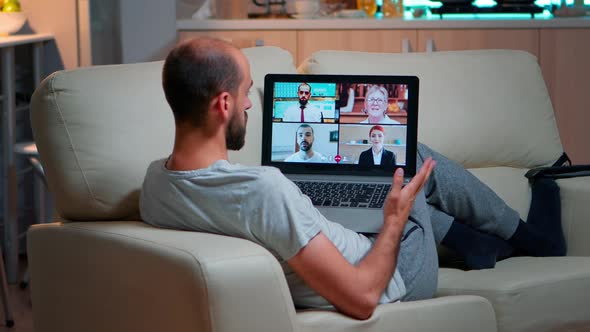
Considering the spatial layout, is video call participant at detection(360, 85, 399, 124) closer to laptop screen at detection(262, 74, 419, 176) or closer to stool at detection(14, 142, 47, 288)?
laptop screen at detection(262, 74, 419, 176)

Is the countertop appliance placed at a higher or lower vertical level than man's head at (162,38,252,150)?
higher

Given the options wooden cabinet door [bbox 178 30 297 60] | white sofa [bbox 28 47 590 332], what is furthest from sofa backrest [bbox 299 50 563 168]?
wooden cabinet door [bbox 178 30 297 60]

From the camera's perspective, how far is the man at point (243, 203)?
1.84 m

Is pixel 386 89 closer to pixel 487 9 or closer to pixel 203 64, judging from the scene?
pixel 203 64

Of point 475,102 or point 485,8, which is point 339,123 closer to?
point 475,102

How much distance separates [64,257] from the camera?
2160mm

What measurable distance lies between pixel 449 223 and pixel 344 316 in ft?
2.15

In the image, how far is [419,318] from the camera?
6.53 feet

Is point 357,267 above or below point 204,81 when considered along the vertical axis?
below

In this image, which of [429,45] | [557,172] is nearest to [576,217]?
[557,172]

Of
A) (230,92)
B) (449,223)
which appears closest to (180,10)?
(449,223)

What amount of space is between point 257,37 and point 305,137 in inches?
81.2

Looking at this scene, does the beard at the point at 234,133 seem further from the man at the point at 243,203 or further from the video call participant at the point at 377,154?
the video call participant at the point at 377,154

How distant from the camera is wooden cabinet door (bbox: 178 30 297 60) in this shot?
4.43 meters
